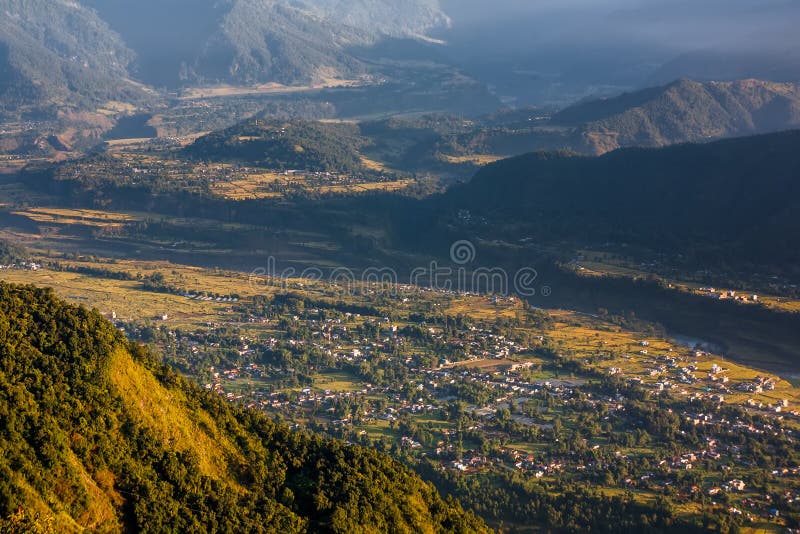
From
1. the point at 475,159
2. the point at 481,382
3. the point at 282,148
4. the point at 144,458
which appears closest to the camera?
the point at 144,458

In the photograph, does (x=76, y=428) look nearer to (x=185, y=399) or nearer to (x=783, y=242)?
(x=185, y=399)

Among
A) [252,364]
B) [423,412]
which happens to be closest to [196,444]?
[423,412]

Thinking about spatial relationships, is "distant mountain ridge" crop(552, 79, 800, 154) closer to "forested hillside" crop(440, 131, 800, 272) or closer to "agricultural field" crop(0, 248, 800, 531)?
"forested hillside" crop(440, 131, 800, 272)

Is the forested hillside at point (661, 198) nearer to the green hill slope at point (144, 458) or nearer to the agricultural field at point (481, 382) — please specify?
the agricultural field at point (481, 382)

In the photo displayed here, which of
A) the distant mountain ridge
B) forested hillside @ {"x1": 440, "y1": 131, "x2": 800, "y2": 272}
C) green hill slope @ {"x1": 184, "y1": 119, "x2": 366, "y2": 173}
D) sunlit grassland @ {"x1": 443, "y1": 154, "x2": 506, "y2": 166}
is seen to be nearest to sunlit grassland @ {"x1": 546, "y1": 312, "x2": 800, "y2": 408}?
forested hillside @ {"x1": 440, "y1": 131, "x2": 800, "y2": 272}

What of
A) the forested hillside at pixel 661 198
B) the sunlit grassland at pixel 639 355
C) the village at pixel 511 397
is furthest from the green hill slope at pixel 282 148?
the sunlit grassland at pixel 639 355

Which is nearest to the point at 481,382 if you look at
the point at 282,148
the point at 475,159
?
the point at 282,148

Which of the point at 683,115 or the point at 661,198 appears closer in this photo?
the point at 661,198

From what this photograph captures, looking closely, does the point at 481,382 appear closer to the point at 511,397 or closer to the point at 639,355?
the point at 511,397
